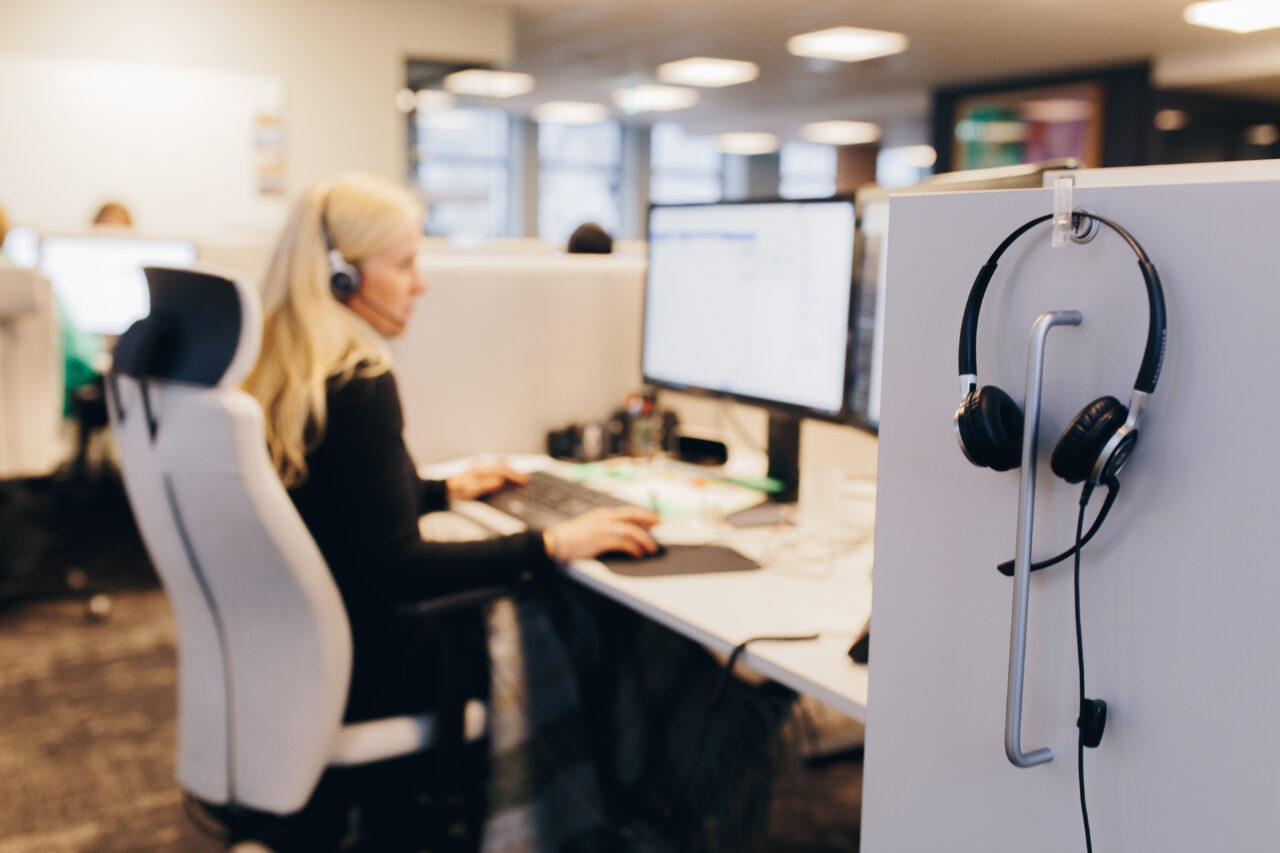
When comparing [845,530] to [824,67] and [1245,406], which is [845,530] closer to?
[1245,406]

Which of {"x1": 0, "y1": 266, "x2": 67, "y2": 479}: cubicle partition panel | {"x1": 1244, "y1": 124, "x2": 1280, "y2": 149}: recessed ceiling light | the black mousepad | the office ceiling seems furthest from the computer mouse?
{"x1": 1244, "y1": 124, "x2": 1280, "y2": 149}: recessed ceiling light

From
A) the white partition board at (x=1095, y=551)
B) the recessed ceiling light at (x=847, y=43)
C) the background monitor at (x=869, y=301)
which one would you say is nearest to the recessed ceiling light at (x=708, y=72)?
the recessed ceiling light at (x=847, y=43)

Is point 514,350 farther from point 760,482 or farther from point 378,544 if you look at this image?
point 378,544

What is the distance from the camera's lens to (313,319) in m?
1.45

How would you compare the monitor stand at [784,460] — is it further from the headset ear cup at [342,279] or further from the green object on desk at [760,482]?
the headset ear cup at [342,279]

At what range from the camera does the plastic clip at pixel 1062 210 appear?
649 millimetres

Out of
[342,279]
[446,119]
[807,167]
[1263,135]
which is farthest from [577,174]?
[342,279]

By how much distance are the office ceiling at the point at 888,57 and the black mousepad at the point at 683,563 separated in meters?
5.79

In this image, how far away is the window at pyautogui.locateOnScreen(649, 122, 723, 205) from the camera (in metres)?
13.9

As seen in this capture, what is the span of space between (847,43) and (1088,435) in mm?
7662

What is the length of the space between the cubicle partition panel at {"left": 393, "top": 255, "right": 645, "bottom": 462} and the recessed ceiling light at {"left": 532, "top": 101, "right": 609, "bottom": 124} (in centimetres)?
983

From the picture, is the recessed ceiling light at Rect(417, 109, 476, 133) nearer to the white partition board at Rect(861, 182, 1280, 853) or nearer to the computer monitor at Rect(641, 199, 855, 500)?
the computer monitor at Rect(641, 199, 855, 500)

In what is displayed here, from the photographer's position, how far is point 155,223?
20.5ft

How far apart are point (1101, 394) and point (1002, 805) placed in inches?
12.1
